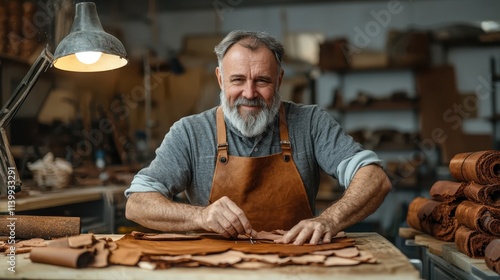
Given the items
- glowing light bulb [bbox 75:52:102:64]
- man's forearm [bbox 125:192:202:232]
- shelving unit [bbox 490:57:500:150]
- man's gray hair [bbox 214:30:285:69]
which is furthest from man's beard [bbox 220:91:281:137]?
shelving unit [bbox 490:57:500:150]

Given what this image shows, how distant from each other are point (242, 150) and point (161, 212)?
0.62 metres

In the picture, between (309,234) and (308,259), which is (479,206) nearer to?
(309,234)

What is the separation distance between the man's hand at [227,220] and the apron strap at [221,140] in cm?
60

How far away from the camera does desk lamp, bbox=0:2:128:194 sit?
8.34 feet

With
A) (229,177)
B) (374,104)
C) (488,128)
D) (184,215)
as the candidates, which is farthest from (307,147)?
(488,128)

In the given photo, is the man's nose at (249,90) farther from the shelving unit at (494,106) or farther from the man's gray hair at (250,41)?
the shelving unit at (494,106)

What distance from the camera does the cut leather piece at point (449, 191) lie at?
2588 millimetres

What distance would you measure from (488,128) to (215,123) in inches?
243

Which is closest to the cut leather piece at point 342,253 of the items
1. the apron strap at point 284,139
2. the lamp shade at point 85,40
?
the apron strap at point 284,139

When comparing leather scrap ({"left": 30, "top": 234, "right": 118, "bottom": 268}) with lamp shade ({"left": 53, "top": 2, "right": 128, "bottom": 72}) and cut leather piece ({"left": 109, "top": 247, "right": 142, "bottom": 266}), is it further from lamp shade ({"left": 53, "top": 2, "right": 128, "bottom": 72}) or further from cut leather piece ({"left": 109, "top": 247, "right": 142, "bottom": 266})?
lamp shade ({"left": 53, "top": 2, "right": 128, "bottom": 72})

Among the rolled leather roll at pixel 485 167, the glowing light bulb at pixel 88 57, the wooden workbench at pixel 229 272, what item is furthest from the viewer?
the glowing light bulb at pixel 88 57

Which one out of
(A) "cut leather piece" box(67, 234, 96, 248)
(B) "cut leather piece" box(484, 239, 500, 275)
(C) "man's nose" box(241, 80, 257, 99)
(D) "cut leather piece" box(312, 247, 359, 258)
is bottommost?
(B) "cut leather piece" box(484, 239, 500, 275)

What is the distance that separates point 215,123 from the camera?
301 cm

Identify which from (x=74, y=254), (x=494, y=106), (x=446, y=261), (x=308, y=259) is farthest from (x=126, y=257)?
(x=494, y=106)
